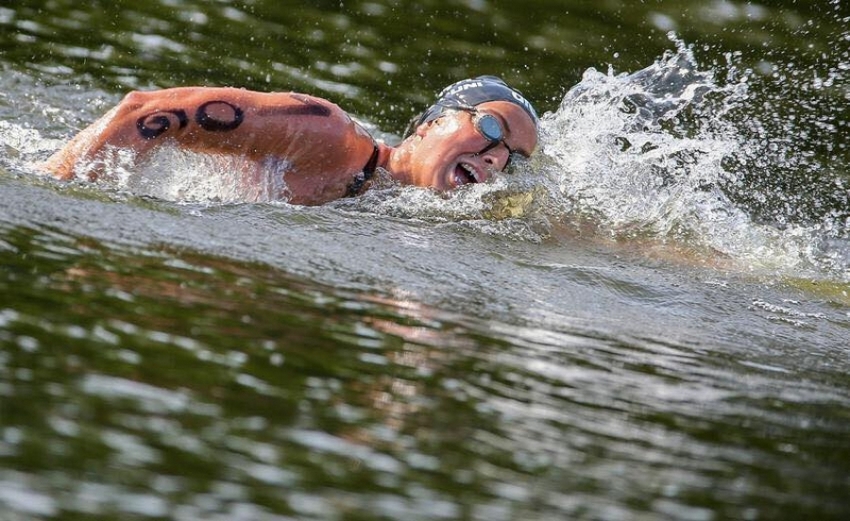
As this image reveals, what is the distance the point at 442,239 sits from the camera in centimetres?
652

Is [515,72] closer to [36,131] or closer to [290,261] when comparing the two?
[36,131]

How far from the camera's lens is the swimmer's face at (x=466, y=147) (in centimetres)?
712

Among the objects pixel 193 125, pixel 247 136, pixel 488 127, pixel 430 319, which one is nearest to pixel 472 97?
pixel 488 127

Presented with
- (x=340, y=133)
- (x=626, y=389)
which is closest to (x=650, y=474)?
(x=626, y=389)

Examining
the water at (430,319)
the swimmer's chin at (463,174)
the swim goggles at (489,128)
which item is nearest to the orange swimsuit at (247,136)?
the water at (430,319)

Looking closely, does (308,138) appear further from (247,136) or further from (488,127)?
(488,127)

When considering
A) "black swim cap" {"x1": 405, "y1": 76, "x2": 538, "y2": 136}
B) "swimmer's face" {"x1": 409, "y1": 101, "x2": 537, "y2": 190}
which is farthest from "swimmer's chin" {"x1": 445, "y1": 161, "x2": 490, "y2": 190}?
"black swim cap" {"x1": 405, "y1": 76, "x2": 538, "y2": 136}

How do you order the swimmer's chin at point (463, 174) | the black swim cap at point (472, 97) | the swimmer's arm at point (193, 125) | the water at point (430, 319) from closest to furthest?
the water at point (430, 319), the swimmer's arm at point (193, 125), the swimmer's chin at point (463, 174), the black swim cap at point (472, 97)

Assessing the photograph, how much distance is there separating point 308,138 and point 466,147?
87 centimetres

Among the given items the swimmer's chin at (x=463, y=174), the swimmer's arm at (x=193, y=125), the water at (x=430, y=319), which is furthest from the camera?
the swimmer's chin at (x=463, y=174)

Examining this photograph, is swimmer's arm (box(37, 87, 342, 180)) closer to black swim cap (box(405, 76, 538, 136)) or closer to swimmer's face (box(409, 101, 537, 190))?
swimmer's face (box(409, 101, 537, 190))

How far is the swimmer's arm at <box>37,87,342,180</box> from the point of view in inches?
250

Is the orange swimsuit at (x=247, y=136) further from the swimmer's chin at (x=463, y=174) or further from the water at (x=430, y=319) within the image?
the swimmer's chin at (x=463, y=174)

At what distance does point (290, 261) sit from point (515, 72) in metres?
5.37
